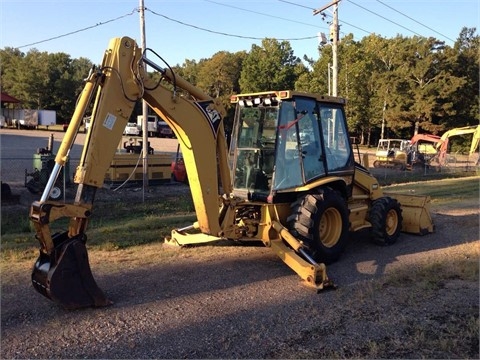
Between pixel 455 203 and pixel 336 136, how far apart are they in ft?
26.7

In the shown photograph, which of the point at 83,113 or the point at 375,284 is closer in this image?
the point at 83,113

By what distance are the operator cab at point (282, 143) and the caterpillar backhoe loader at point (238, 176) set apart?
2 centimetres

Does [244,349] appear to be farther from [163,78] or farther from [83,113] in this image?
[163,78]

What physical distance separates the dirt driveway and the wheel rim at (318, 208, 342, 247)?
0.38 metres

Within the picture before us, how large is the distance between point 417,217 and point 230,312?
5.67 meters

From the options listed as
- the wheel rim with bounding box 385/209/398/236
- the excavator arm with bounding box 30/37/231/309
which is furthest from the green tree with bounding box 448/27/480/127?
the excavator arm with bounding box 30/37/231/309

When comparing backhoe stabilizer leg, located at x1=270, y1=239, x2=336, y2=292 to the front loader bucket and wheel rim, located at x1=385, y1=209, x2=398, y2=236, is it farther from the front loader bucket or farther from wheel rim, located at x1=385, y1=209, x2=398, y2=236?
the front loader bucket

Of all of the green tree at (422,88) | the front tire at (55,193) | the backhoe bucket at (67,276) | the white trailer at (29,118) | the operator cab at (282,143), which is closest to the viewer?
the backhoe bucket at (67,276)

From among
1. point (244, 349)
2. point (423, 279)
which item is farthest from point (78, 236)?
point (423, 279)

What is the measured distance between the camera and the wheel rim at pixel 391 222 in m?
9.14

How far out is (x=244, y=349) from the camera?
15.0 feet

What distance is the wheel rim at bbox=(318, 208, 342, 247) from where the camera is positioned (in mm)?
7715

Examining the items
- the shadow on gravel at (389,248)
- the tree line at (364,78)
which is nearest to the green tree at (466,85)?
the tree line at (364,78)

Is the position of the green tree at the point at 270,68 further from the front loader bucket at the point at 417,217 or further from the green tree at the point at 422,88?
the front loader bucket at the point at 417,217
